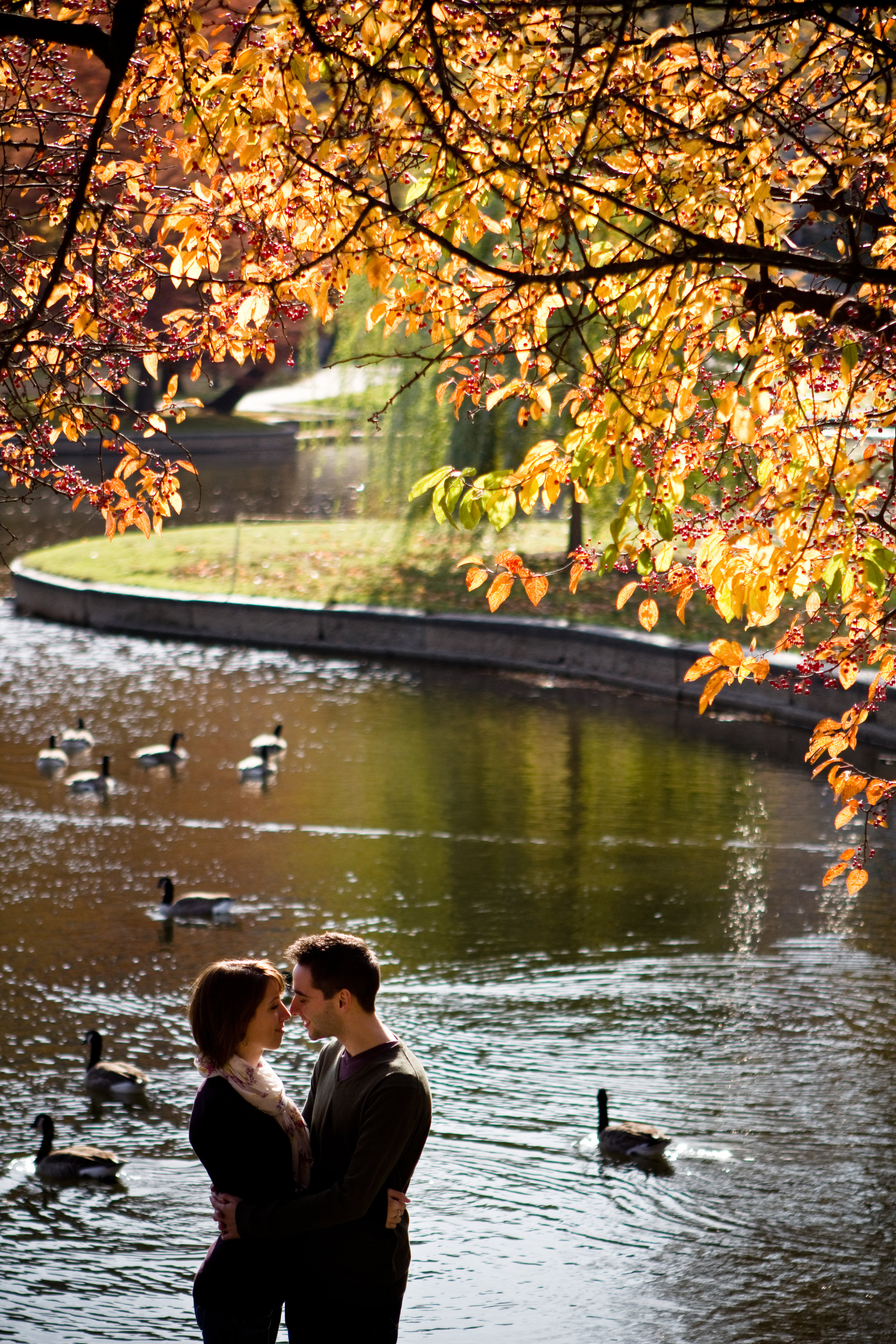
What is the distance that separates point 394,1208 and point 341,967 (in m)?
0.58

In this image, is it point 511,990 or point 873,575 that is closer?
point 873,575

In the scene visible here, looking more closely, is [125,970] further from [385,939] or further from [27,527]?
[27,527]

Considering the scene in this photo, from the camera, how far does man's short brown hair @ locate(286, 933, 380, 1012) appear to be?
12.1 ft

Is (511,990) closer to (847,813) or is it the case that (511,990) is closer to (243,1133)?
(847,813)

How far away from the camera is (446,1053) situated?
905 centimetres

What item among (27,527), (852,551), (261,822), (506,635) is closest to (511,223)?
(852,551)

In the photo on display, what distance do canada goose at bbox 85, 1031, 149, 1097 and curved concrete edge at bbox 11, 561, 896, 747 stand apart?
9.47m

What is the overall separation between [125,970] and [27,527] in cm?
2146

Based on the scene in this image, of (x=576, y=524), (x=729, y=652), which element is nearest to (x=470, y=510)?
(x=729, y=652)

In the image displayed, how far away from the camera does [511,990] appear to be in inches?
393

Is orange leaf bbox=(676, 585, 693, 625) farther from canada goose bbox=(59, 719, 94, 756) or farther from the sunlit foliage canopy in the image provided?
canada goose bbox=(59, 719, 94, 756)

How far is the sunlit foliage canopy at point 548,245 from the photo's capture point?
4.65 meters

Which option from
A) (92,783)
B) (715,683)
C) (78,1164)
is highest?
(715,683)

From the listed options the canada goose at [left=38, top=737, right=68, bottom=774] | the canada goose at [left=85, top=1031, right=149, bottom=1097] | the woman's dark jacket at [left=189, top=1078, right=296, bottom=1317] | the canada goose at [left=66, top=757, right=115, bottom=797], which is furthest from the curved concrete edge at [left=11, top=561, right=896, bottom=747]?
the woman's dark jacket at [left=189, top=1078, right=296, bottom=1317]
